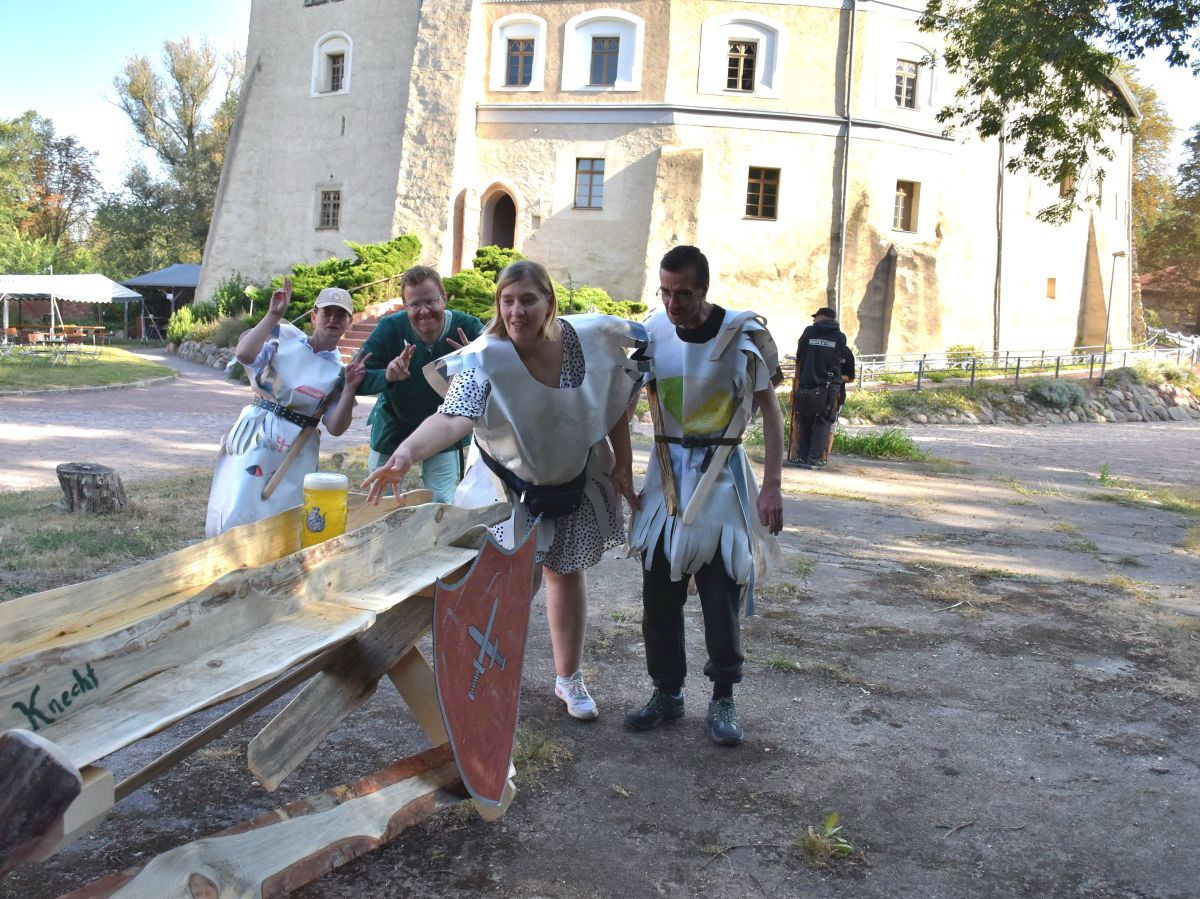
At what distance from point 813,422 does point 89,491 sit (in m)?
7.89

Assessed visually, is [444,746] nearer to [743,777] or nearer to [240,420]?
[743,777]

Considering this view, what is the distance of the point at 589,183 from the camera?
2795cm

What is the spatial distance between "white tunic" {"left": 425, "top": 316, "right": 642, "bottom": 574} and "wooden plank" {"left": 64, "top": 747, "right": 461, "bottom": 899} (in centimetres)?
95

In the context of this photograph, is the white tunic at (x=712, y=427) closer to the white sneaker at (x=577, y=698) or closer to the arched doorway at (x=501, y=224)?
the white sneaker at (x=577, y=698)

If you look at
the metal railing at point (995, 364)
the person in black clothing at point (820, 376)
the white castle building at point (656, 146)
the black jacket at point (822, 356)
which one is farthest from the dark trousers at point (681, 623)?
the white castle building at point (656, 146)

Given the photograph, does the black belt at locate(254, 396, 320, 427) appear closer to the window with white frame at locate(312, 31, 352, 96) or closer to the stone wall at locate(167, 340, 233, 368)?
the stone wall at locate(167, 340, 233, 368)

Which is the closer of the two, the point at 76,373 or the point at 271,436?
the point at 271,436

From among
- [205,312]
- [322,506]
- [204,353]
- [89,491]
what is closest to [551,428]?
[322,506]

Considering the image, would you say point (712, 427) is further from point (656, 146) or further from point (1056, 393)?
point (656, 146)

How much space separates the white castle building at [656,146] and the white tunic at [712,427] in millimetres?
23471

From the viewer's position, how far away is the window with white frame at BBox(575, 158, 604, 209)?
27859 mm

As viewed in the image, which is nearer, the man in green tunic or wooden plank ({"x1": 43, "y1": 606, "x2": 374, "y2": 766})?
wooden plank ({"x1": 43, "y1": 606, "x2": 374, "y2": 766})

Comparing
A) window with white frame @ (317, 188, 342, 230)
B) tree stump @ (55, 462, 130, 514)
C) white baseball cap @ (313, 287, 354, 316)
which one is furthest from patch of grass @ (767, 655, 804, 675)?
window with white frame @ (317, 188, 342, 230)

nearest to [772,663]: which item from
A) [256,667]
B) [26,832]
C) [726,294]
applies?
[256,667]
